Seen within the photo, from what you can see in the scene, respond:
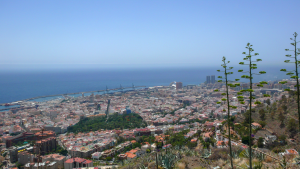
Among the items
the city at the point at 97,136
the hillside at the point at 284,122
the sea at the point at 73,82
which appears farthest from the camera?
the sea at the point at 73,82

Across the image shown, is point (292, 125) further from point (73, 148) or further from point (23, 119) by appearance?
point (23, 119)

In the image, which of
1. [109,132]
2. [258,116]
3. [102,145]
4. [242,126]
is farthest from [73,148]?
[258,116]

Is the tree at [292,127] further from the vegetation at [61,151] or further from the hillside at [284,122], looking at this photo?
the vegetation at [61,151]

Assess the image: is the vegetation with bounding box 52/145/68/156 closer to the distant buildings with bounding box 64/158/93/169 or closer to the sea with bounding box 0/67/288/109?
the distant buildings with bounding box 64/158/93/169

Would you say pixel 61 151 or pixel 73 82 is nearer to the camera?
pixel 61 151

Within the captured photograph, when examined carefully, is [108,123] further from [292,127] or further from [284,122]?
[292,127]

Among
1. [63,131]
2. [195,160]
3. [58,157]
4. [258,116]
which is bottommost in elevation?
[63,131]

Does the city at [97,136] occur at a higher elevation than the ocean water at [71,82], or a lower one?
lower

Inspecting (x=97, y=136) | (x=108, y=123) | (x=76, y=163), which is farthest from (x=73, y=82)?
(x=76, y=163)

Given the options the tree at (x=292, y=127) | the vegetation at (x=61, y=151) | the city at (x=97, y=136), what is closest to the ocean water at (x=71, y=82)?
the city at (x=97, y=136)
